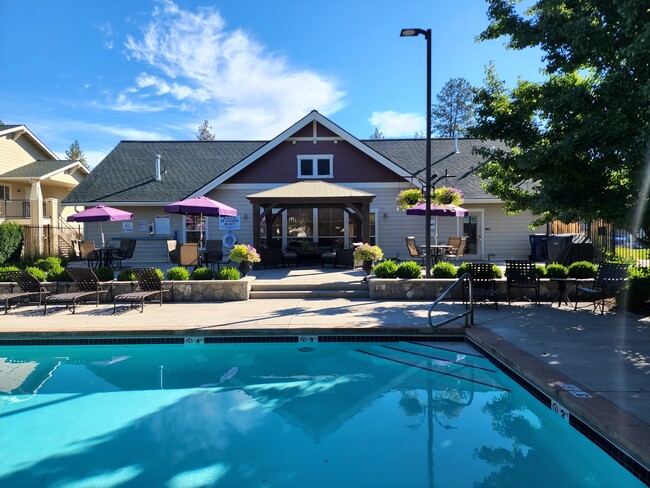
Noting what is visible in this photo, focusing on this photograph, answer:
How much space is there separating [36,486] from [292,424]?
2.51 m

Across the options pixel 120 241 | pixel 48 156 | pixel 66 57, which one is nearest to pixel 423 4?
pixel 66 57

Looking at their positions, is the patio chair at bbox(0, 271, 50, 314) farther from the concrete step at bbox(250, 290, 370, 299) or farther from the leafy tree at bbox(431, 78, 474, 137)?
the leafy tree at bbox(431, 78, 474, 137)

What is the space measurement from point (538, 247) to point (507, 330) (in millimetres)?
10733

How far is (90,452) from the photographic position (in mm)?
4328

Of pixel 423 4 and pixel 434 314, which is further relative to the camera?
pixel 423 4

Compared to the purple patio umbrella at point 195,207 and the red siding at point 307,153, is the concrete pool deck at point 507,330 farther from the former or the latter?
the red siding at point 307,153

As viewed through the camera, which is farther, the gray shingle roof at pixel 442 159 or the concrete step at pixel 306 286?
the gray shingle roof at pixel 442 159

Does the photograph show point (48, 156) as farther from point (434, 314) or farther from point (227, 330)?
point (434, 314)

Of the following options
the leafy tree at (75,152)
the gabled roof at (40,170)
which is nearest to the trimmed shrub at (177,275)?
the gabled roof at (40,170)

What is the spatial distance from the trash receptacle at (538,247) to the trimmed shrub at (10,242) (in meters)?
22.6

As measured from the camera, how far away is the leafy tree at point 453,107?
49.2m

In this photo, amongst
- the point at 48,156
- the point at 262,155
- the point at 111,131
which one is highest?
the point at 111,131

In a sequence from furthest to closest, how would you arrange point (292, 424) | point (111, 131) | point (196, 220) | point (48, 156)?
1. point (111, 131)
2. point (48, 156)
3. point (196, 220)
4. point (292, 424)

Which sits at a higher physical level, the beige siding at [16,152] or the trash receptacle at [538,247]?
the beige siding at [16,152]
